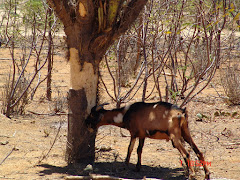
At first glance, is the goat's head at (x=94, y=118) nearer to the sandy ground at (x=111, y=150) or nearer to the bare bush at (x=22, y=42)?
the sandy ground at (x=111, y=150)

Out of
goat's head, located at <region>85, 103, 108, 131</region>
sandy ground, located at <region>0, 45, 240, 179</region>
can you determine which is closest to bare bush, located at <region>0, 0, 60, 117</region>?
sandy ground, located at <region>0, 45, 240, 179</region>

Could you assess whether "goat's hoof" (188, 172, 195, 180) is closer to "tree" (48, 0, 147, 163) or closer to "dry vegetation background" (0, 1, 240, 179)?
"dry vegetation background" (0, 1, 240, 179)

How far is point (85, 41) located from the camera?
484cm

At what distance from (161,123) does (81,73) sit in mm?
1293

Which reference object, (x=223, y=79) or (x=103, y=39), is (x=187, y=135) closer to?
(x=103, y=39)

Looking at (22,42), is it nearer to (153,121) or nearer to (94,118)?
(94,118)

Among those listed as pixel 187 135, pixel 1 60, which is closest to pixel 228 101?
pixel 187 135

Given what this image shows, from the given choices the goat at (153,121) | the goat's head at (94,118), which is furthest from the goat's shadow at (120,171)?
the goat's head at (94,118)

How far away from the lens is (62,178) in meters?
4.49

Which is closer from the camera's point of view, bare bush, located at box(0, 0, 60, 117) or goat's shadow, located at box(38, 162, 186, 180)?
goat's shadow, located at box(38, 162, 186, 180)

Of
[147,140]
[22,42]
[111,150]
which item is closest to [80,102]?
[111,150]

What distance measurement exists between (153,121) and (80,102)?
1.05 meters

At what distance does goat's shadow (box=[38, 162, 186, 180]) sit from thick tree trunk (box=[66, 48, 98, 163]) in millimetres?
231

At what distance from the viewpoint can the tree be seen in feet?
15.4
